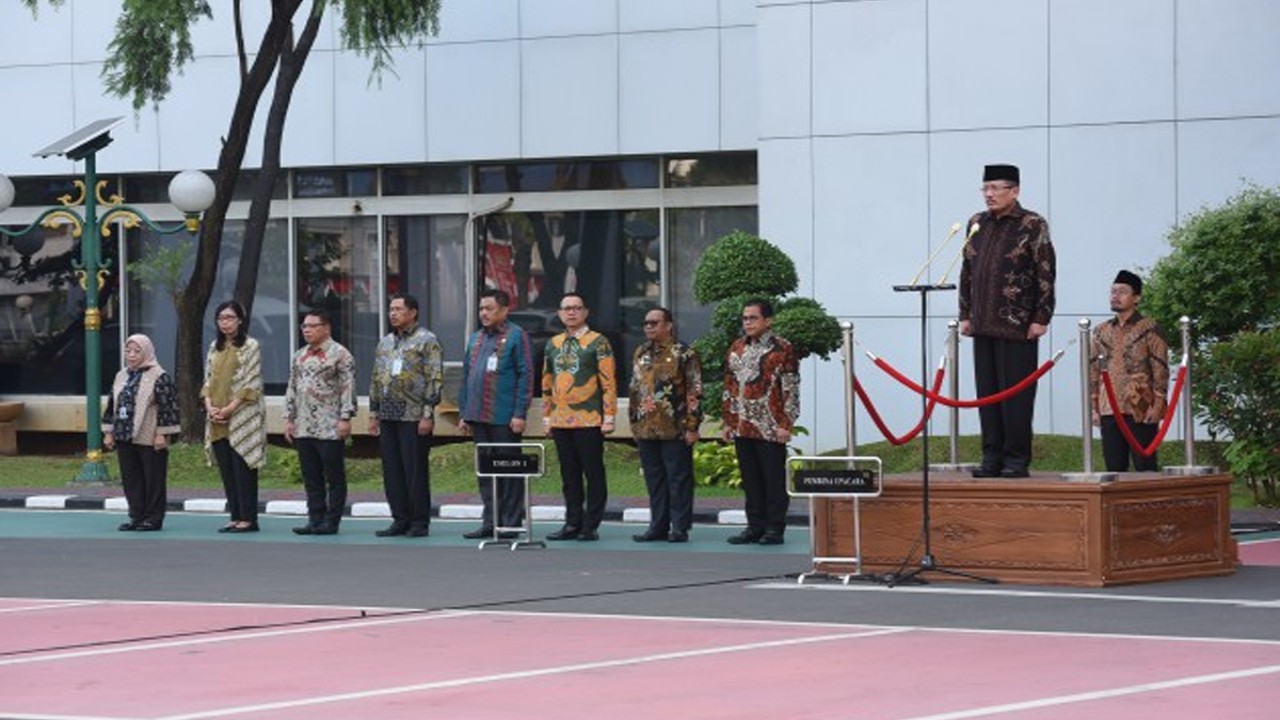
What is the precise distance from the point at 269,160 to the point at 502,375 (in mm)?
9991

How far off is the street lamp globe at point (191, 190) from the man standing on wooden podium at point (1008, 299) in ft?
40.8

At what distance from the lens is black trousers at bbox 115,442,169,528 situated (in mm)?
23234

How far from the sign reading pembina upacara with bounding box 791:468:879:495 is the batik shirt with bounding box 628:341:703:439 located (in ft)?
12.4

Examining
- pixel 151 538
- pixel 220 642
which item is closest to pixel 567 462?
pixel 151 538

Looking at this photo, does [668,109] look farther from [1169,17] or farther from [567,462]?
[567,462]

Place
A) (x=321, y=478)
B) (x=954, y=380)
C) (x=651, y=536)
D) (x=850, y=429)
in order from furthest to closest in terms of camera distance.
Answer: (x=321, y=478)
(x=651, y=536)
(x=954, y=380)
(x=850, y=429)

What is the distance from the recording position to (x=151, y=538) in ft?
73.9

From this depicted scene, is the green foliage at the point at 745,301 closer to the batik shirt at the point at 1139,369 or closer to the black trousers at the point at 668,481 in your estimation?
the black trousers at the point at 668,481

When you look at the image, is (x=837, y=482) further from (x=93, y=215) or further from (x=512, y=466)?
(x=93, y=215)

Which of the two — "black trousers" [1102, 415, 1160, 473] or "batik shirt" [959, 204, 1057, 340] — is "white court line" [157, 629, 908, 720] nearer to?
"batik shirt" [959, 204, 1057, 340]

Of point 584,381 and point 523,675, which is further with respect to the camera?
point 584,381

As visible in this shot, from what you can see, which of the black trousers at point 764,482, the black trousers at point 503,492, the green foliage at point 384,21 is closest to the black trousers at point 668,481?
the black trousers at point 764,482

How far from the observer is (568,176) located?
1342 inches

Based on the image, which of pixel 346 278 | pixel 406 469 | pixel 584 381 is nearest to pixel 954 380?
pixel 584 381
